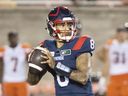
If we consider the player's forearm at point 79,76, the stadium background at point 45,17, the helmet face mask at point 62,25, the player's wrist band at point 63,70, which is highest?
the helmet face mask at point 62,25

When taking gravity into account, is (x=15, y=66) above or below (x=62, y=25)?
below

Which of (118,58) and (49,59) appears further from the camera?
(118,58)

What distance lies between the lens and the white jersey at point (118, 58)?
1048 centimetres

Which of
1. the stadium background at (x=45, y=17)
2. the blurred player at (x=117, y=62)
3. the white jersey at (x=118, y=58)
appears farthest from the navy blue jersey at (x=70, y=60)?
the stadium background at (x=45, y=17)

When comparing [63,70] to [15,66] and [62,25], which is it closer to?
[62,25]

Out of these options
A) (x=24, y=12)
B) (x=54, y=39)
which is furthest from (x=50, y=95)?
(x=54, y=39)

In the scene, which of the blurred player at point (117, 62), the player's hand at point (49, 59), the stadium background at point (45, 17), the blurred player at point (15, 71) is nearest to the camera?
the player's hand at point (49, 59)

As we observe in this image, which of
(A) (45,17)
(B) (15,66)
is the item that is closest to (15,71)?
(B) (15,66)

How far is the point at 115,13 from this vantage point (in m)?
14.5

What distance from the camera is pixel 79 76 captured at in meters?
4.97

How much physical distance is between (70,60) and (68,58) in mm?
21

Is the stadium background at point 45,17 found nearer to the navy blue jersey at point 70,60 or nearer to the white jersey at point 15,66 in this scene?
the white jersey at point 15,66

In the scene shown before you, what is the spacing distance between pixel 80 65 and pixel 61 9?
1.51 ft

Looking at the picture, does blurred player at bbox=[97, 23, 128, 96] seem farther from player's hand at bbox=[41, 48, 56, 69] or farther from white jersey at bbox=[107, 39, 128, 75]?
player's hand at bbox=[41, 48, 56, 69]
